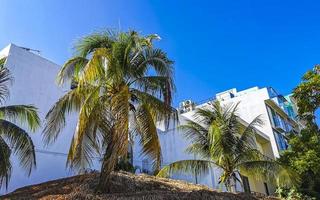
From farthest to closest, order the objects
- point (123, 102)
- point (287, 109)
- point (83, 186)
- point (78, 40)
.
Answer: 1. point (287, 109)
2. point (78, 40)
3. point (83, 186)
4. point (123, 102)

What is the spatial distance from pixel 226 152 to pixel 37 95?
10841mm

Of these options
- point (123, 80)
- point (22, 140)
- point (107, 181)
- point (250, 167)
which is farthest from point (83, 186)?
point (250, 167)

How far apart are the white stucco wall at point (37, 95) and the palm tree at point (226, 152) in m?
6.24

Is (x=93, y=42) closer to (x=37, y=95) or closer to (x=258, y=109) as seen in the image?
(x=37, y=95)

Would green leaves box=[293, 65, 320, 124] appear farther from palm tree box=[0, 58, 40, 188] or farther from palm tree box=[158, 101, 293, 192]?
palm tree box=[0, 58, 40, 188]

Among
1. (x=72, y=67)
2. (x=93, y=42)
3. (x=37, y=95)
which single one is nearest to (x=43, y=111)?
(x=37, y=95)

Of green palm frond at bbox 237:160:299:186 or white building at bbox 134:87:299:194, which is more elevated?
white building at bbox 134:87:299:194

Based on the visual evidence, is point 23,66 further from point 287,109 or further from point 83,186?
point 287,109

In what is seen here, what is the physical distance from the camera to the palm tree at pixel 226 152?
14586 millimetres

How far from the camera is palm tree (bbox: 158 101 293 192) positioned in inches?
574

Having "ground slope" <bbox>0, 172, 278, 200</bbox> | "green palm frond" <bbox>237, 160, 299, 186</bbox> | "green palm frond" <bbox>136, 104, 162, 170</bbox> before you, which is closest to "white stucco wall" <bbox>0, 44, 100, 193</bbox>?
"ground slope" <bbox>0, 172, 278, 200</bbox>

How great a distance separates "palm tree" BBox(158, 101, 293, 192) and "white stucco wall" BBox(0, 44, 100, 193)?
6243mm

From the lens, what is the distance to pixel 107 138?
10164mm

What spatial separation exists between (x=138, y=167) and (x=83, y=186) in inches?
430
